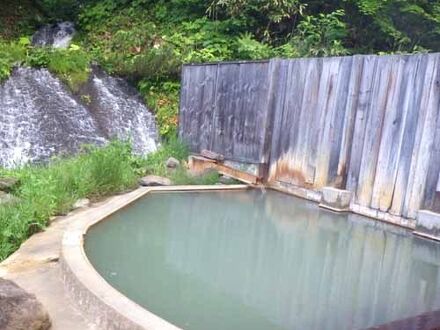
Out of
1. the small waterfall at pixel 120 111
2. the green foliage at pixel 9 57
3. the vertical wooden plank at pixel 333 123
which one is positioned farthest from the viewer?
the green foliage at pixel 9 57

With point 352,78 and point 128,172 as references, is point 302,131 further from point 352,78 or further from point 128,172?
point 128,172

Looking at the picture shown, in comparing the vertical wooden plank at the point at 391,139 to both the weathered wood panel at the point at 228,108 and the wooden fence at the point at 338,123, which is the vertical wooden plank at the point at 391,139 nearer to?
the wooden fence at the point at 338,123

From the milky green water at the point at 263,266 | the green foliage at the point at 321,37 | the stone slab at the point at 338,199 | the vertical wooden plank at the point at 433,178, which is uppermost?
the green foliage at the point at 321,37

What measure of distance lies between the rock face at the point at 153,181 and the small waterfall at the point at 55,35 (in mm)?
7727

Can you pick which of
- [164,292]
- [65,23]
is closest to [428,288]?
[164,292]

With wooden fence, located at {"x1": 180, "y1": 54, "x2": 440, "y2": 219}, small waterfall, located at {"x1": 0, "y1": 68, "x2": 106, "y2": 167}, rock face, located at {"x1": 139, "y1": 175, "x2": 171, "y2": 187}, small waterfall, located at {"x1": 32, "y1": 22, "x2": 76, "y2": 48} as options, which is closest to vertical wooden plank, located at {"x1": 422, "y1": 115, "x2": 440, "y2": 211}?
wooden fence, located at {"x1": 180, "y1": 54, "x2": 440, "y2": 219}

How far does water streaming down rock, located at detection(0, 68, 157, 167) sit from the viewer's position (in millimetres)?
8273

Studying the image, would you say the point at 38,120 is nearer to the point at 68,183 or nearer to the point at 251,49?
the point at 68,183

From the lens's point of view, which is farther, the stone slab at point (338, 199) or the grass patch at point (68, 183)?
the stone slab at point (338, 199)

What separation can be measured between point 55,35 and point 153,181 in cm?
867

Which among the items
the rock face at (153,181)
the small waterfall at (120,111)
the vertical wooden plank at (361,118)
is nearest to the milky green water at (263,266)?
the vertical wooden plank at (361,118)

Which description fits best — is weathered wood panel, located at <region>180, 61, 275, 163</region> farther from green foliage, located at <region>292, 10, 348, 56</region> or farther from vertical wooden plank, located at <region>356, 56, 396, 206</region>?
green foliage, located at <region>292, 10, 348, 56</region>

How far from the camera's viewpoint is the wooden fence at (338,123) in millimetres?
4781

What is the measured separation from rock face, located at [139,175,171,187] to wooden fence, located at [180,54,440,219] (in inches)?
45.7
